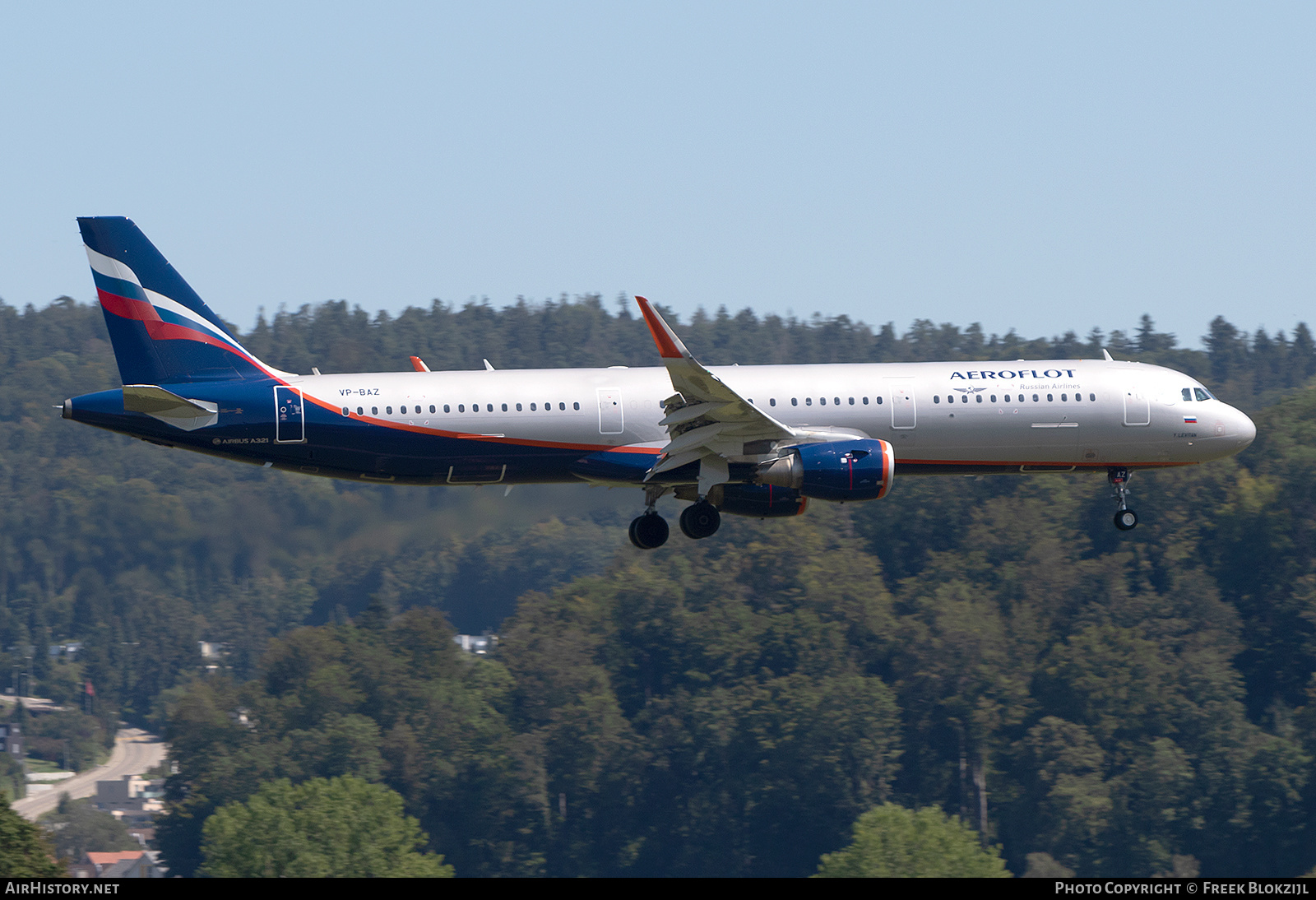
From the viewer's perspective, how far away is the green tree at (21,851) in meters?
46.4

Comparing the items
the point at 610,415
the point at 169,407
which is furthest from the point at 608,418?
the point at 169,407

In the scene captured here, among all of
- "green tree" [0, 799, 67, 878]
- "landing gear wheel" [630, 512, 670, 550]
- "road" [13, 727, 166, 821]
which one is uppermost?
"landing gear wheel" [630, 512, 670, 550]

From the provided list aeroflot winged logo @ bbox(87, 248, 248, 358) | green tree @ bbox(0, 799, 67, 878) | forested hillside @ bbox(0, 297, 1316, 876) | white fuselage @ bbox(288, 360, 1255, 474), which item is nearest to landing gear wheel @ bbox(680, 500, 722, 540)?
white fuselage @ bbox(288, 360, 1255, 474)

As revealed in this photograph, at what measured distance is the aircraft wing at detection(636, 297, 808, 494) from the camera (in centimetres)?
3956

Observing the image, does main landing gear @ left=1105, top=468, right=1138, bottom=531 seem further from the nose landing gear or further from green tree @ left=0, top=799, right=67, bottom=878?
green tree @ left=0, top=799, right=67, bottom=878

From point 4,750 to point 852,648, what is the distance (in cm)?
9153

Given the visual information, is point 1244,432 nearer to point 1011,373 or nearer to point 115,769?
point 1011,373

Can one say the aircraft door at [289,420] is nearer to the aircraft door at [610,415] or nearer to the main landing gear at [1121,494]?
the aircraft door at [610,415]

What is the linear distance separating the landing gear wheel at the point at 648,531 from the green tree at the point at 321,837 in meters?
38.9

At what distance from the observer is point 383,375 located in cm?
4350

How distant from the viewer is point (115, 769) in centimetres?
16188

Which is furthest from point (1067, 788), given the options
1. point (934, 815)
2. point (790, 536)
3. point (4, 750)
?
point (4, 750)

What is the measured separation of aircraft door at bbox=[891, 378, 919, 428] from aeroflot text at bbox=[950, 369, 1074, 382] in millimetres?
1473
